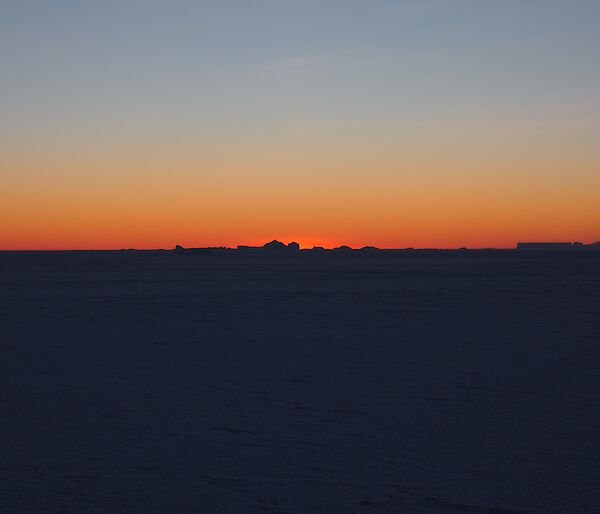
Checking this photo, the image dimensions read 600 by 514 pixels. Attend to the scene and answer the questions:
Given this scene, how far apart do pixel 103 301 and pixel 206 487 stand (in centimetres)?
1985

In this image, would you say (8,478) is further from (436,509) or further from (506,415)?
(506,415)

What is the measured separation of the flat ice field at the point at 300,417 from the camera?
6.08 metres

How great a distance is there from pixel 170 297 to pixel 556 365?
17.3 m

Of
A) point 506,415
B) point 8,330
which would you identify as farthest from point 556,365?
point 8,330

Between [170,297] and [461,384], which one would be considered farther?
[170,297]

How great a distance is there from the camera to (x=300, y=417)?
8.63 m

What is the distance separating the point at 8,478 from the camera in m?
6.43

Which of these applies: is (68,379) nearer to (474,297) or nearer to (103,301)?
(103,301)

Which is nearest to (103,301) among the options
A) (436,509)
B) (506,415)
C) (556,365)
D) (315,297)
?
(315,297)

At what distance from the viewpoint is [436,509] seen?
18.8 ft

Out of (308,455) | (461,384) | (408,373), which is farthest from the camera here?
(408,373)

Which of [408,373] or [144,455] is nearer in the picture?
[144,455]

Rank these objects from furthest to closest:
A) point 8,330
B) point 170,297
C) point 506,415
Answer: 1. point 170,297
2. point 8,330
3. point 506,415

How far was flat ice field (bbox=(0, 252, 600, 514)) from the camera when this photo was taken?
608cm
